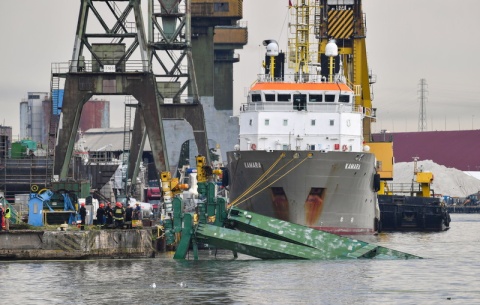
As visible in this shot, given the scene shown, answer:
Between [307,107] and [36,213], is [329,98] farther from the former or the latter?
[36,213]

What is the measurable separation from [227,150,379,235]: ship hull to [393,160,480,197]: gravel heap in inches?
4278

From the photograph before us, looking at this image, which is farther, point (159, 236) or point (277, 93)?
point (277, 93)

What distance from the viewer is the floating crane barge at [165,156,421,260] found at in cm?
4725

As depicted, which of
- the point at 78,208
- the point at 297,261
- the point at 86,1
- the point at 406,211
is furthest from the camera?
the point at 406,211

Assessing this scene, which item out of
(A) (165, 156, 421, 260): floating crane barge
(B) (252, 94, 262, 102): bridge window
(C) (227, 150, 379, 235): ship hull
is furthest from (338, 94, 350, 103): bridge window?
(A) (165, 156, 421, 260): floating crane barge

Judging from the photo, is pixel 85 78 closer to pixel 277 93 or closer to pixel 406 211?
pixel 277 93

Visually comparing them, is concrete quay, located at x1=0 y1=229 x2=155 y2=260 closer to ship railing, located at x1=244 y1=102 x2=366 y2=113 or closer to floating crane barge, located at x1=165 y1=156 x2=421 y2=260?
floating crane barge, located at x1=165 y1=156 x2=421 y2=260

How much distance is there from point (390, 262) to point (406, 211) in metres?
40.1

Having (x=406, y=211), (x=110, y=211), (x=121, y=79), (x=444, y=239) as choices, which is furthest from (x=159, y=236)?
(x=406, y=211)

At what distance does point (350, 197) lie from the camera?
71.8 metres

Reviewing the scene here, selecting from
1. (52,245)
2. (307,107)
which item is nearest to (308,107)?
(307,107)

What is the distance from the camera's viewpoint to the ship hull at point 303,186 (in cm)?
6881

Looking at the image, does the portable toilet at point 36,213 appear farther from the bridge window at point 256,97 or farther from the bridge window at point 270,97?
the bridge window at point 270,97

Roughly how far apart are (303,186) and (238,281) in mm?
27725
